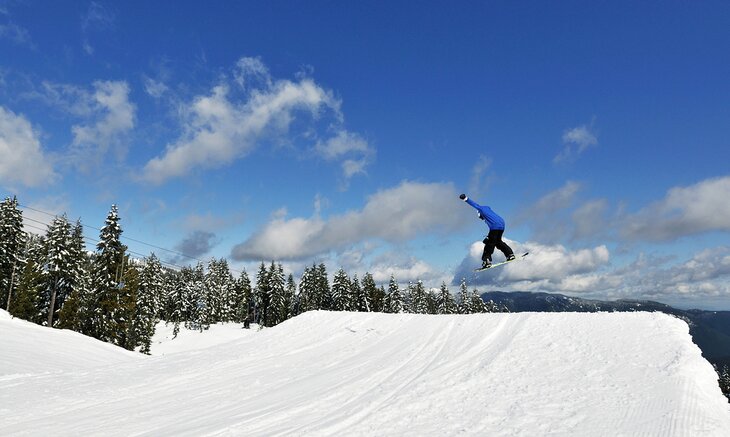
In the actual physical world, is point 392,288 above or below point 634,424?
above

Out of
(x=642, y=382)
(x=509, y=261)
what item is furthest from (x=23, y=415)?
(x=509, y=261)

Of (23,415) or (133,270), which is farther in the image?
(133,270)

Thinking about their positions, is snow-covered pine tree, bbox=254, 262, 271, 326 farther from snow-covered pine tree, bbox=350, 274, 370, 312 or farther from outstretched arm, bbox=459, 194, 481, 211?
Answer: outstretched arm, bbox=459, 194, 481, 211

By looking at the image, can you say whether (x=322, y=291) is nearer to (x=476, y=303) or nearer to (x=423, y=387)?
(x=476, y=303)

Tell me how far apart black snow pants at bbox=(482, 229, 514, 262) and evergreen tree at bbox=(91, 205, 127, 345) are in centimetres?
3741

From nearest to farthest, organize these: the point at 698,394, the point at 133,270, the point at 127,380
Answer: the point at 698,394
the point at 127,380
the point at 133,270

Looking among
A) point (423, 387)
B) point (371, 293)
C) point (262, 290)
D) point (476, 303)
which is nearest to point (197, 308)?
point (262, 290)

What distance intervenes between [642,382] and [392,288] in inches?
2930

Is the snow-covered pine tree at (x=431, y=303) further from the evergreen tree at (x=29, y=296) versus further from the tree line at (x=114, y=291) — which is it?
the evergreen tree at (x=29, y=296)

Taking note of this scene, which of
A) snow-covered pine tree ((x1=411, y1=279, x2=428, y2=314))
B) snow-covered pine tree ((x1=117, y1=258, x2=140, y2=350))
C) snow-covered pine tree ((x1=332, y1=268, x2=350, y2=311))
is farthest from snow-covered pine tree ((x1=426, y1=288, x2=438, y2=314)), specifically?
snow-covered pine tree ((x1=117, y1=258, x2=140, y2=350))

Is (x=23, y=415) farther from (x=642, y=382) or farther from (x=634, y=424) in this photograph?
(x=642, y=382)

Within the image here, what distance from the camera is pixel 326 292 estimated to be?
86.3 m

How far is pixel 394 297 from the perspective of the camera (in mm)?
80312

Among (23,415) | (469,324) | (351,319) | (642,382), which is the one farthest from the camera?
(351,319)
